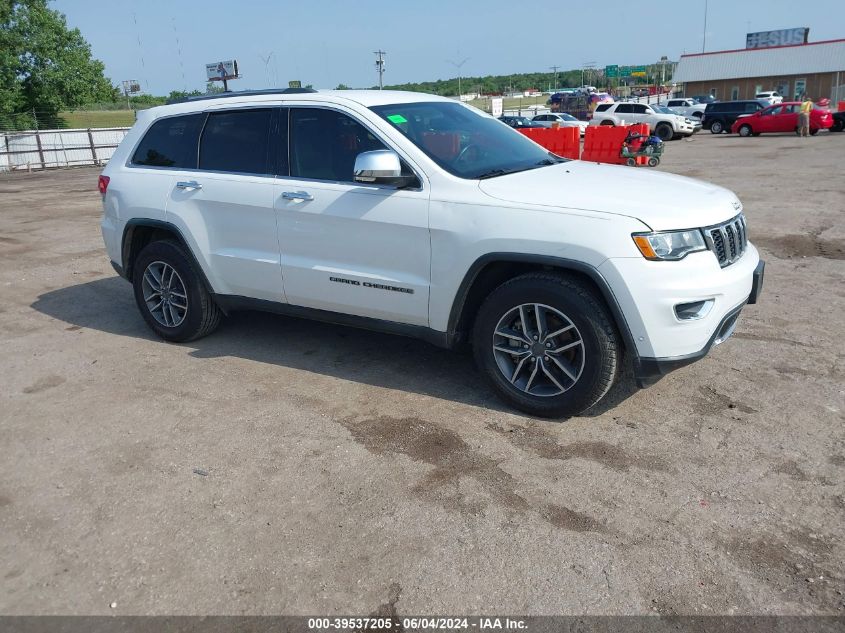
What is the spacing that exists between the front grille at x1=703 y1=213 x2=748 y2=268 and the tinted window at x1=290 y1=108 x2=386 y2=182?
2.05 meters

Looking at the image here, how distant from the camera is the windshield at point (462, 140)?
4.49 m

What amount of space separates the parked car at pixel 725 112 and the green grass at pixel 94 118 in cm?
3258

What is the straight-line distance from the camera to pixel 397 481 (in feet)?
11.9

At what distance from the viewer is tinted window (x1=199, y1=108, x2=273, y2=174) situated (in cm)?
509

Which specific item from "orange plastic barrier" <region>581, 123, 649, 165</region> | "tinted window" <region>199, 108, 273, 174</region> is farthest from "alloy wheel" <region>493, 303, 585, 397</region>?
"orange plastic barrier" <region>581, 123, 649, 165</region>

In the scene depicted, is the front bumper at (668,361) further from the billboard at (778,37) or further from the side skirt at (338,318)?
the billboard at (778,37)

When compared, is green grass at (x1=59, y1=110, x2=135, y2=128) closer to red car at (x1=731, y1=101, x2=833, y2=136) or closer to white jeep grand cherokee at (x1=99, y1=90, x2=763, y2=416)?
red car at (x1=731, y1=101, x2=833, y2=136)

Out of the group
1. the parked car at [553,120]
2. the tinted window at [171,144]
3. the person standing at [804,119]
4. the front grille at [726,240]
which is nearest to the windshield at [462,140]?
the front grille at [726,240]

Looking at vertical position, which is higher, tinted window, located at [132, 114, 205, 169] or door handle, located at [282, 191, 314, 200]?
tinted window, located at [132, 114, 205, 169]

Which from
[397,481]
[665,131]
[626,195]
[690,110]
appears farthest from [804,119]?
[397,481]

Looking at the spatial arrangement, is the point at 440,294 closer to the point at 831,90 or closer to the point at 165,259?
the point at 165,259

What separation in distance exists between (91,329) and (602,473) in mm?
4781

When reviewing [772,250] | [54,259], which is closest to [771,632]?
[772,250]

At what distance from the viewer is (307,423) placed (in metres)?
4.31
